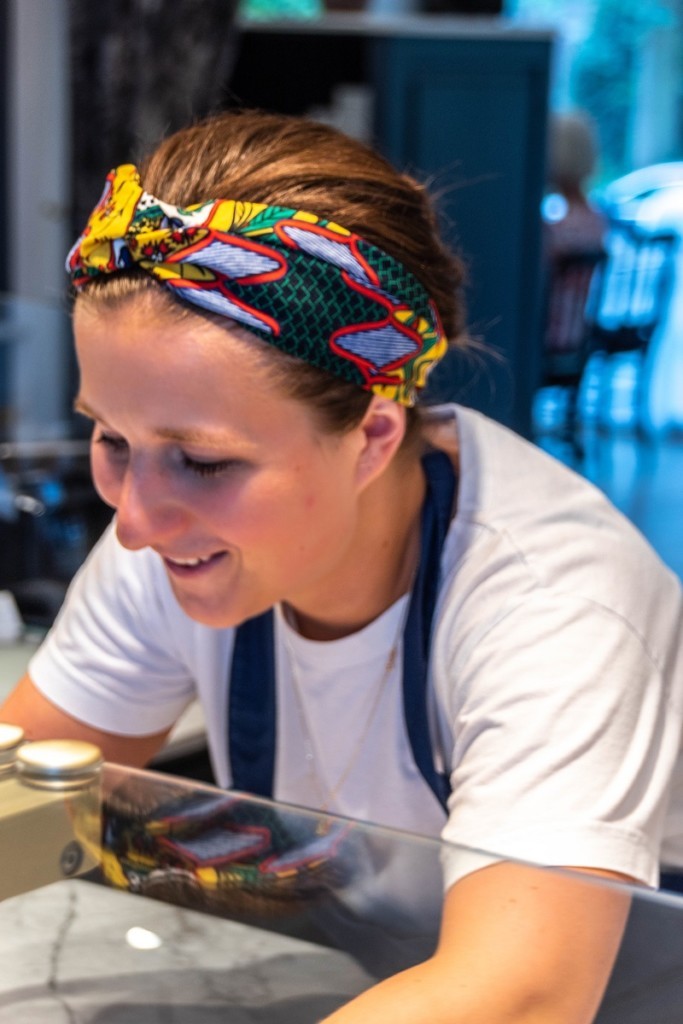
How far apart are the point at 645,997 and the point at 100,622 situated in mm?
685

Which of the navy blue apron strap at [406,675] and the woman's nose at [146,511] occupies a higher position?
the woman's nose at [146,511]

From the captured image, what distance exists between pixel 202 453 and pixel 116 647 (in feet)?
1.19

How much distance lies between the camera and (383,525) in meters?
1.22

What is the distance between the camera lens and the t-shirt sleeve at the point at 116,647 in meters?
1.31

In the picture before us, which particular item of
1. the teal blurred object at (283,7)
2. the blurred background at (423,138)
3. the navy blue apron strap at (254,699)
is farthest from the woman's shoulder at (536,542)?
the teal blurred object at (283,7)

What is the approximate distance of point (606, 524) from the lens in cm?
115

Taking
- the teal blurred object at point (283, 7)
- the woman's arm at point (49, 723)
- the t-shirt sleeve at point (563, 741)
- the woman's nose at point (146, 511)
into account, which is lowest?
the woman's arm at point (49, 723)

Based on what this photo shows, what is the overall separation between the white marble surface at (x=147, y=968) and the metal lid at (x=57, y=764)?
89 millimetres

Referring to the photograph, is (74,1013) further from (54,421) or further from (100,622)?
(54,421)

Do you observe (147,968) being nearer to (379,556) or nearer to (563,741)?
(563,741)

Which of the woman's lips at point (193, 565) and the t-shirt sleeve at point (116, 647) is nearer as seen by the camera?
the woman's lips at point (193, 565)

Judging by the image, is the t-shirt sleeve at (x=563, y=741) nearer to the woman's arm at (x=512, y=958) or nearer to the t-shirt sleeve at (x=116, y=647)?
the woman's arm at (x=512, y=958)

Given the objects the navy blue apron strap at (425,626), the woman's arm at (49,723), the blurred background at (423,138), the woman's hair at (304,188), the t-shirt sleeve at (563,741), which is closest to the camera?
the t-shirt sleeve at (563,741)

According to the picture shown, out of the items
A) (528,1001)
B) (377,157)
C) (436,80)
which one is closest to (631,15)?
(436,80)
